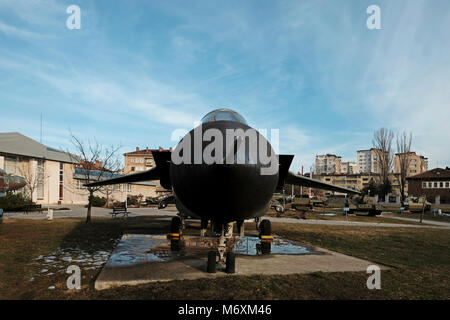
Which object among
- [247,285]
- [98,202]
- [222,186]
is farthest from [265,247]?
[98,202]

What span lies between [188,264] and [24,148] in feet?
108

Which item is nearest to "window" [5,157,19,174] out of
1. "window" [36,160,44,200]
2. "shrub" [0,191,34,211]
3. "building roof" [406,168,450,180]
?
"window" [36,160,44,200]

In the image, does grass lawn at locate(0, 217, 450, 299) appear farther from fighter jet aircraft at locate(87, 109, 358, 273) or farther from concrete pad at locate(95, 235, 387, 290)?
fighter jet aircraft at locate(87, 109, 358, 273)

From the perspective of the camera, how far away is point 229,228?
5961 mm

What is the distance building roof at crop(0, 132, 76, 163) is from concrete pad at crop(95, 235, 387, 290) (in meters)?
24.7

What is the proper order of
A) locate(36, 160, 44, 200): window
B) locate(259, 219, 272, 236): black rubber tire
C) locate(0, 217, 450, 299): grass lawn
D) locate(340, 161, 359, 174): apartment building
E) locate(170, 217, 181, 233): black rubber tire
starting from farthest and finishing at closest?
1. locate(340, 161, 359, 174): apartment building
2. locate(36, 160, 44, 200): window
3. locate(259, 219, 272, 236): black rubber tire
4. locate(170, 217, 181, 233): black rubber tire
5. locate(0, 217, 450, 299): grass lawn

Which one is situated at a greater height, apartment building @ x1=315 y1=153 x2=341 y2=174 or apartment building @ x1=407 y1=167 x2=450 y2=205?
apartment building @ x1=315 y1=153 x2=341 y2=174

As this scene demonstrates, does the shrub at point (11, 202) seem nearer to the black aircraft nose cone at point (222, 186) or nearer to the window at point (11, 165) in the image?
the window at point (11, 165)

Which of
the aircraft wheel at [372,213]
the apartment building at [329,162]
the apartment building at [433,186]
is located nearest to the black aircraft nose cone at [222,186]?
the aircraft wheel at [372,213]

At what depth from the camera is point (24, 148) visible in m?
30.6

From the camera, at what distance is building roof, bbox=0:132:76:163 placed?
28606mm

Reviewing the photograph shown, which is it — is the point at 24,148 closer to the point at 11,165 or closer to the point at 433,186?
the point at 11,165

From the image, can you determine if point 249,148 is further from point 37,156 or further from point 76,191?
point 76,191

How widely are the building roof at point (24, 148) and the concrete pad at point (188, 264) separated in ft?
81.0
